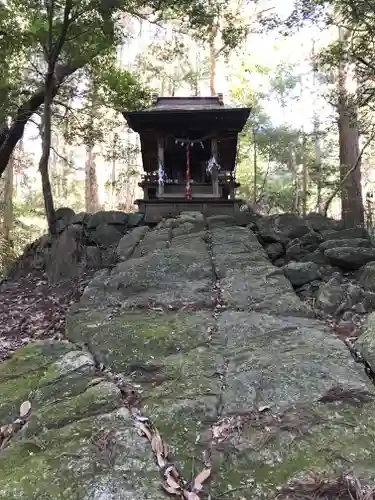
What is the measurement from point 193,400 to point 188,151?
34.3ft

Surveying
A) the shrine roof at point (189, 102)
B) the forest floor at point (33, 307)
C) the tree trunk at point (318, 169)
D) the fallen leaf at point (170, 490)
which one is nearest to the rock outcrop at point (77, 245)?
the forest floor at point (33, 307)

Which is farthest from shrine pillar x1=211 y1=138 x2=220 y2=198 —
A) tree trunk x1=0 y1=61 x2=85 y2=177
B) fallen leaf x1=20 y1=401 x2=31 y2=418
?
fallen leaf x1=20 y1=401 x2=31 y2=418

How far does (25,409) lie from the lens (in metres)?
3.40

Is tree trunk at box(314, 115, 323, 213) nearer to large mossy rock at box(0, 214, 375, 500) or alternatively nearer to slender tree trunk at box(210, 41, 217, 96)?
slender tree trunk at box(210, 41, 217, 96)

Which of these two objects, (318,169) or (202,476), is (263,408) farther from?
(318,169)

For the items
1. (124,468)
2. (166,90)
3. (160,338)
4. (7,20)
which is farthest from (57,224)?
(166,90)

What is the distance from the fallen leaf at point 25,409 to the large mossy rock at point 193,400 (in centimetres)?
4

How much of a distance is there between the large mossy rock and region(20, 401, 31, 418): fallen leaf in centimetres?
4

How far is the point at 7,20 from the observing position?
9.73 m

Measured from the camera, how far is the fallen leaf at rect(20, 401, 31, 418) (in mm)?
3361

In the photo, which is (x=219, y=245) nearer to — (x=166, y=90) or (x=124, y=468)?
(x=124, y=468)

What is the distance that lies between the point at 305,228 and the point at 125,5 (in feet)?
22.5

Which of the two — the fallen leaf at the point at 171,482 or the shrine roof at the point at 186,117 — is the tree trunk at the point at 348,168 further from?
the fallen leaf at the point at 171,482

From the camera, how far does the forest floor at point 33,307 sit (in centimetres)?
602
